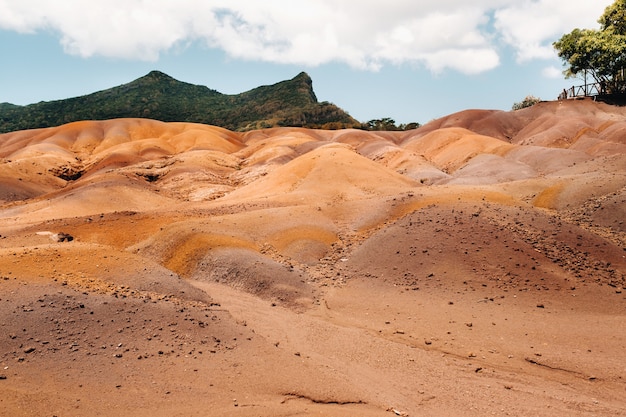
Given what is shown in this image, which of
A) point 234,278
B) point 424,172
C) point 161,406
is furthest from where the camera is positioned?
point 424,172

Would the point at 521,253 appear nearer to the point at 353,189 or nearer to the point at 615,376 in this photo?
the point at 615,376

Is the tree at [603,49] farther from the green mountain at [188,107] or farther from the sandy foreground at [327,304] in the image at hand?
the green mountain at [188,107]

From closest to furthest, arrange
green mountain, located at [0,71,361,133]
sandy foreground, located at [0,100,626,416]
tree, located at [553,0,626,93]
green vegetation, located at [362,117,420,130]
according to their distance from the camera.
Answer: sandy foreground, located at [0,100,626,416] < tree, located at [553,0,626,93] < green vegetation, located at [362,117,420,130] < green mountain, located at [0,71,361,133]

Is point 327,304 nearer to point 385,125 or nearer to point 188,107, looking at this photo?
point 385,125

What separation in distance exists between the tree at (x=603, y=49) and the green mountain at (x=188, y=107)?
1809 inches

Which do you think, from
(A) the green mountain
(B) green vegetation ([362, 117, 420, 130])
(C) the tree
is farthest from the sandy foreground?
(A) the green mountain

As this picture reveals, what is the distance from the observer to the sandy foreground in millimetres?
9094

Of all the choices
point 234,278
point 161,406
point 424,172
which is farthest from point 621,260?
point 424,172

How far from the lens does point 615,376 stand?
1041cm

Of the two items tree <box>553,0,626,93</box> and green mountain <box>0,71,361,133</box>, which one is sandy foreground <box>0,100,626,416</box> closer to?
tree <box>553,0,626,93</box>

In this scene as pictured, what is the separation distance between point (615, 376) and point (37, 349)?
493 inches

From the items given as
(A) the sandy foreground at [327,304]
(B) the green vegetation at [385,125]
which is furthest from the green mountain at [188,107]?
(A) the sandy foreground at [327,304]

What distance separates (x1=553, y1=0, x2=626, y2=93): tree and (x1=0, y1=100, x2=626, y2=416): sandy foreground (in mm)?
35427

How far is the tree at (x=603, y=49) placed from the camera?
57.2m
